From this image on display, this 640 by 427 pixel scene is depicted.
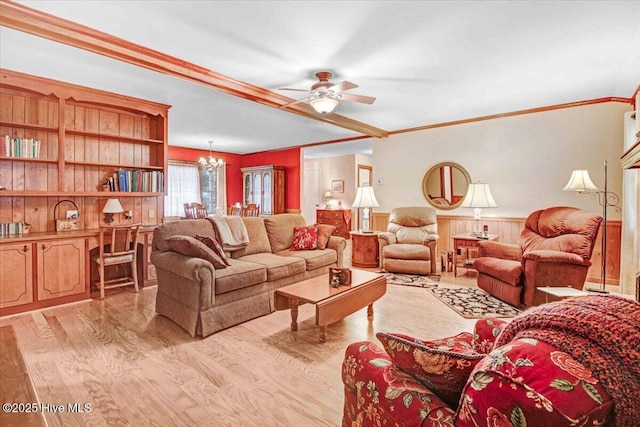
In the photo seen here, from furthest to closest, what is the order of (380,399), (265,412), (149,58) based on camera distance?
1. (149,58)
2. (265,412)
3. (380,399)

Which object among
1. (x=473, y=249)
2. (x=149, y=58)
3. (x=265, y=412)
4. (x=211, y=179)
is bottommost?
(x=265, y=412)

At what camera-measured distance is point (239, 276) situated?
2.99m

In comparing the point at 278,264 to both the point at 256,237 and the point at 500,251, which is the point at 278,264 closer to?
the point at 256,237

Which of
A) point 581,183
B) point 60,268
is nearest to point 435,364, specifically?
point 60,268

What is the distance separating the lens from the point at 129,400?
6.25 ft

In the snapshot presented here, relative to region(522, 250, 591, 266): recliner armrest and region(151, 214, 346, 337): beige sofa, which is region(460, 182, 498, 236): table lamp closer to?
region(522, 250, 591, 266): recliner armrest

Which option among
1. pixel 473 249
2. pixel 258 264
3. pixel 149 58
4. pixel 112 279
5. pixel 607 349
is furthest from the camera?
pixel 473 249

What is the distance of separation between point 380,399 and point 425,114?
15.6 ft

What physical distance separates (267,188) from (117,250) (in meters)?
4.63

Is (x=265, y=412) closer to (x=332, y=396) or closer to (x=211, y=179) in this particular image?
(x=332, y=396)

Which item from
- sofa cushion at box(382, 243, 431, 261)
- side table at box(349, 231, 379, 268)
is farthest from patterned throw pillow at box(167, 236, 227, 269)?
side table at box(349, 231, 379, 268)

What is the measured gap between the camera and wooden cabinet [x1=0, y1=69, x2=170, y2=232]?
138 inches

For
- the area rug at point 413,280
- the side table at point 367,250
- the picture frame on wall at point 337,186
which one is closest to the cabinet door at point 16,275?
the area rug at point 413,280

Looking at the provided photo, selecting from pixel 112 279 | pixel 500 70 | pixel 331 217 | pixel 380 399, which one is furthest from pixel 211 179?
pixel 380 399
